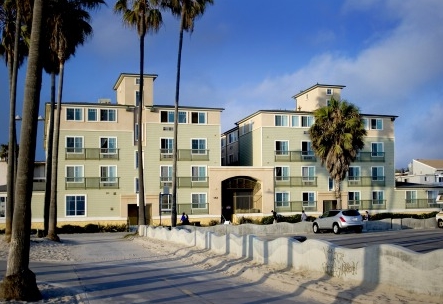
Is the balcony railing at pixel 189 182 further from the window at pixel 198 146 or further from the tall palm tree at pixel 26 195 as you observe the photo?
the tall palm tree at pixel 26 195

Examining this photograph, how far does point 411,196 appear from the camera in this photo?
196 feet

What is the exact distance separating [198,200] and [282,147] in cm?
998

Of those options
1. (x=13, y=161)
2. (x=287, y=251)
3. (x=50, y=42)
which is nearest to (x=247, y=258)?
(x=287, y=251)

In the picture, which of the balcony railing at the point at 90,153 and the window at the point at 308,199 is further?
the window at the point at 308,199

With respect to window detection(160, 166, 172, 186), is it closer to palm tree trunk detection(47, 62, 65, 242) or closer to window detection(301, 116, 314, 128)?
window detection(301, 116, 314, 128)

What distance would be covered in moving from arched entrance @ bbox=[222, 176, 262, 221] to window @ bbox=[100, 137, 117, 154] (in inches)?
441

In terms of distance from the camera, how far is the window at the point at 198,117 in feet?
175

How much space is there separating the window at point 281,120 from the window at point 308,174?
16.1 feet

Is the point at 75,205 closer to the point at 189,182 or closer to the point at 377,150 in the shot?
the point at 189,182

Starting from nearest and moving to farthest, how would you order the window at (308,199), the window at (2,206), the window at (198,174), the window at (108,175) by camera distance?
the window at (2,206) → the window at (108,175) → the window at (198,174) → the window at (308,199)

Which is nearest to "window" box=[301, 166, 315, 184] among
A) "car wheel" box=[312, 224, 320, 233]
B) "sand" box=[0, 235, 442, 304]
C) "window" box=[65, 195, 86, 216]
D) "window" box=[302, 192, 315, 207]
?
"window" box=[302, 192, 315, 207]

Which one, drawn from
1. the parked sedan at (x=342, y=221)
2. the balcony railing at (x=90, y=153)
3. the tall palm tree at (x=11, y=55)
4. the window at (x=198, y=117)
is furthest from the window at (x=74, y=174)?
the parked sedan at (x=342, y=221)

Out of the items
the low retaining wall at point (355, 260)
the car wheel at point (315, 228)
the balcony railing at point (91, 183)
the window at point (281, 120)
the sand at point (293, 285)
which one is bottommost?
the car wheel at point (315, 228)

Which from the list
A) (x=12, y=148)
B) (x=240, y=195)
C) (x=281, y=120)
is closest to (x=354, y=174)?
(x=281, y=120)
